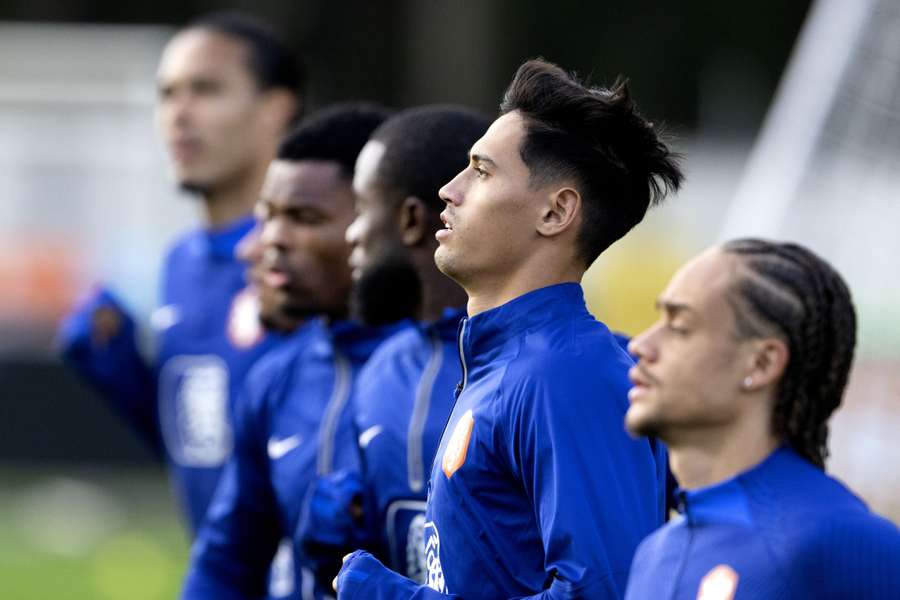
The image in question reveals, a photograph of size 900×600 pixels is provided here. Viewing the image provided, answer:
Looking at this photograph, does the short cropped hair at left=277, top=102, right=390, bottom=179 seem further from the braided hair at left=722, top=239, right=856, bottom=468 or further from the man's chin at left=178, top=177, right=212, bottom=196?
the braided hair at left=722, top=239, right=856, bottom=468

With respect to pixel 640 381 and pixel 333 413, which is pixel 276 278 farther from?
pixel 640 381

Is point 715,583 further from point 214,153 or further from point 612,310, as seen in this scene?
point 612,310

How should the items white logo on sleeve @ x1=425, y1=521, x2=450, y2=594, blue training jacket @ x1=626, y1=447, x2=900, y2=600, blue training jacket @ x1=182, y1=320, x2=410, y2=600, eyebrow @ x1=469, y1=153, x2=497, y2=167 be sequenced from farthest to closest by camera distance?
blue training jacket @ x1=182, y1=320, x2=410, y2=600 < eyebrow @ x1=469, y1=153, x2=497, y2=167 < white logo on sleeve @ x1=425, y1=521, x2=450, y2=594 < blue training jacket @ x1=626, y1=447, x2=900, y2=600

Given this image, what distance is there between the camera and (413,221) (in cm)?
420

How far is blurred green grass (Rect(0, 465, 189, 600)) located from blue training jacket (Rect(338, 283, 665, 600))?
725cm

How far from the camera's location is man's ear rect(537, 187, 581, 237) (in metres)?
3.25

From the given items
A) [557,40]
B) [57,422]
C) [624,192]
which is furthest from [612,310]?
[624,192]

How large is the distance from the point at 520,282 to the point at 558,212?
0.14m

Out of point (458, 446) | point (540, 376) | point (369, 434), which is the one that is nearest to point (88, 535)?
point (369, 434)

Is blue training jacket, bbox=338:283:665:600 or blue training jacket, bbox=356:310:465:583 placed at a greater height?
blue training jacket, bbox=338:283:665:600

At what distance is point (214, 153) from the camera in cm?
661

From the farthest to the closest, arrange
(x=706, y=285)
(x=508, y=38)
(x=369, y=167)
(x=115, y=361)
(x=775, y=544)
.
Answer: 1. (x=508, y=38)
2. (x=115, y=361)
3. (x=369, y=167)
4. (x=706, y=285)
5. (x=775, y=544)

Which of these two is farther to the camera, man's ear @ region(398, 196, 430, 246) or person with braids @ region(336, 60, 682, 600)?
man's ear @ region(398, 196, 430, 246)

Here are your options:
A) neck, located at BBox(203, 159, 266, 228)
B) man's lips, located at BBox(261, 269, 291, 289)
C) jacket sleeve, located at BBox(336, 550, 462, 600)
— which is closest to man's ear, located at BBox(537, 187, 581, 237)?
jacket sleeve, located at BBox(336, 550, 462, 600)
